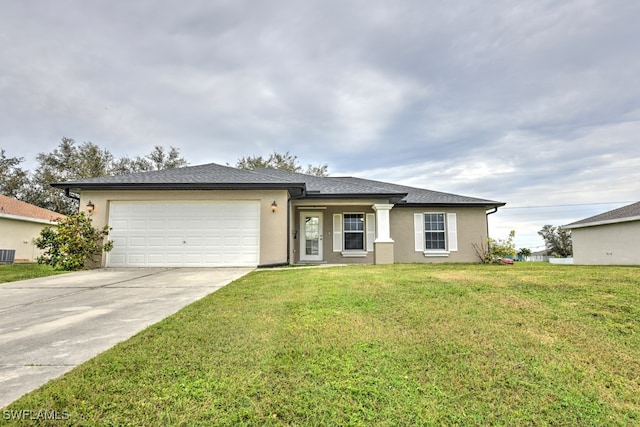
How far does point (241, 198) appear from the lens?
33.5 ft

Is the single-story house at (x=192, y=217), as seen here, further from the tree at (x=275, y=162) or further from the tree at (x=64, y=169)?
the tree at (x=275, y=162)

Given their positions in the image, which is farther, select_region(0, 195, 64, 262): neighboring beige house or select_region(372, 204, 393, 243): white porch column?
select_region(0, 195, 64, 262): neighboring beige house

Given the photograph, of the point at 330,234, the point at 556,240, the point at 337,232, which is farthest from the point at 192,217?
the point at 556,240

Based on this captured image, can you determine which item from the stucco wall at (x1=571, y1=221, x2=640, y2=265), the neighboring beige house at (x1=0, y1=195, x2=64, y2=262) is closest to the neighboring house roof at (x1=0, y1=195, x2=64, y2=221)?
the neighboring beige house at (x1=0, y1=195, x2=64, y2=262)

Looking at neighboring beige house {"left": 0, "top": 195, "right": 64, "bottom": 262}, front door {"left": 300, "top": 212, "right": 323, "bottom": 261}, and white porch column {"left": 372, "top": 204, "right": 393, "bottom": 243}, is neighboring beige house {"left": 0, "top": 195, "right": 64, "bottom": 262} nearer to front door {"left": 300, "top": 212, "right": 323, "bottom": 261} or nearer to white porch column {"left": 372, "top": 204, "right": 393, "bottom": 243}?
front door {"left": 300, "top": 212, "right": 323, "bottom": 261}

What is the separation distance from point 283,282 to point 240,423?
4413 mm

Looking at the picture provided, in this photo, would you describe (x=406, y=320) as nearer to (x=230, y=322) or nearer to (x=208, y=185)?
(x=230, y=322)

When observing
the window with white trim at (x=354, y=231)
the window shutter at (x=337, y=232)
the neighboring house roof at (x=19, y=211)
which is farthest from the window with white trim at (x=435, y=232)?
the neighboring house roof at (x=19, y=211)

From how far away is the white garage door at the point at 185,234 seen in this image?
9961 mm

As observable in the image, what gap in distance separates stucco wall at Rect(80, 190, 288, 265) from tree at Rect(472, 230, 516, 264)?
8.05 meters

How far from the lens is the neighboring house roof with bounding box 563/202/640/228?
13.6m

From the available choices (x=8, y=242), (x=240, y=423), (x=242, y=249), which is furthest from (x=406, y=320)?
(x=8, y=242)

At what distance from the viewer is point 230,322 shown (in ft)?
11.6

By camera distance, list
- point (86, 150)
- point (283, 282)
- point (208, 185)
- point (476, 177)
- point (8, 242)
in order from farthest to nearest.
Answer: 1. point (86, 150)
2. point (476, 177)
3. point (8, 242)
4. point (208, 185)
5. point (283, 282)
